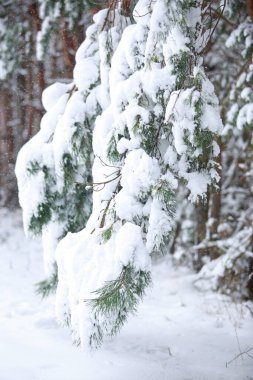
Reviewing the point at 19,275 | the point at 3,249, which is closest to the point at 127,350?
the point at 19,275

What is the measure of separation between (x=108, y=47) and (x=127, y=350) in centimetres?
318

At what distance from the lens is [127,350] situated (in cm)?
453

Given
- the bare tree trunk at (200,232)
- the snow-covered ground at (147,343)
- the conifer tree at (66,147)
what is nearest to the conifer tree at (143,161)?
the conifer tree at (66,147)

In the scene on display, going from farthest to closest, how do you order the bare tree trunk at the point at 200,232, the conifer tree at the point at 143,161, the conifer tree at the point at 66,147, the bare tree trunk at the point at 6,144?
the bare tree trunk at the point at 6,144
the bare tree trunk at the point at 200,232
the conifer tree at the point at 66,147
the conifer tree at the point at 143,161

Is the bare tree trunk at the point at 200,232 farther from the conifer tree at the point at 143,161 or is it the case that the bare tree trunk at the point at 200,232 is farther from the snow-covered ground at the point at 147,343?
the conifer tree at the point at 143,161

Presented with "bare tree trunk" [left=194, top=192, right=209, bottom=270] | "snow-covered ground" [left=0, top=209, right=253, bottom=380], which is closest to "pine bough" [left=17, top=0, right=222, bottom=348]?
"snow-covered ground" [left=0, top=209, right=253, bottom=380]

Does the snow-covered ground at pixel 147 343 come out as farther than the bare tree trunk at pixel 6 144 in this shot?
No

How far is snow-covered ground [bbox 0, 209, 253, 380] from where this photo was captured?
13.0 feet

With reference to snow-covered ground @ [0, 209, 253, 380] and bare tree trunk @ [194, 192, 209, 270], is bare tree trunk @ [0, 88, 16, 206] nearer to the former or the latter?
snow-covered ground @ [0, 209, 253, 380]

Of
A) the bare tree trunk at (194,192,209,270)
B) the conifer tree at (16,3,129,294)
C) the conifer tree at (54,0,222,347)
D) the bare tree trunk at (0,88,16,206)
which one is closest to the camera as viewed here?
the conifer tree at (54,0,222,347)

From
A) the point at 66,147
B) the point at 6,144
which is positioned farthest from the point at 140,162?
the point at 6,144

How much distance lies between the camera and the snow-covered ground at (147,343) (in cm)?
395

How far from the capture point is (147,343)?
4742 millimetres

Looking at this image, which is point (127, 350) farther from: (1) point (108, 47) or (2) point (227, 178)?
(2) point (227, 178)
